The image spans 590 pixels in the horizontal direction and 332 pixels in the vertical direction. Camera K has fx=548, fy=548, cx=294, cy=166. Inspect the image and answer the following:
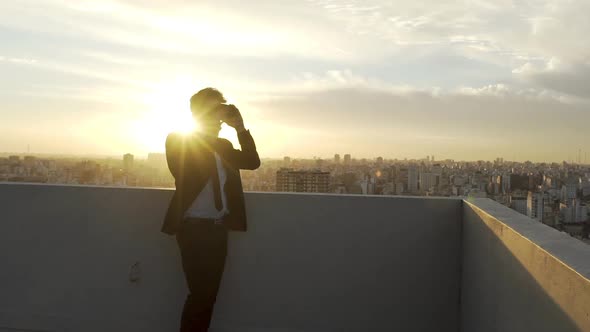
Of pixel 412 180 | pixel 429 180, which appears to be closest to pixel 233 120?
pixel 429 180

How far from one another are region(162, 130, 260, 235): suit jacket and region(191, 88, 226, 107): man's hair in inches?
6.2

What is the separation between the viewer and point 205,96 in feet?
7.96

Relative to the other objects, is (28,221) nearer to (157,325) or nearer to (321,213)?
(157,325)

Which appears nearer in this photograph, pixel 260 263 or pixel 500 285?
pixel 500 285

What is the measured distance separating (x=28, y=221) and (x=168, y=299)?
965 mm

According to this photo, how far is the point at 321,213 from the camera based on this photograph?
293cm

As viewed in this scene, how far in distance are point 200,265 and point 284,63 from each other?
17.0 m

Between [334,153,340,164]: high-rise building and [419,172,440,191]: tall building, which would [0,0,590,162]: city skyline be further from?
[419,172,440,191]: tall building

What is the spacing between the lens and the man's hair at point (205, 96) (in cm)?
242

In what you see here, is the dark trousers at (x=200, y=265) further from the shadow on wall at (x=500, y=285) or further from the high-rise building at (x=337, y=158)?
the high-rise building at (x=337, y=158)

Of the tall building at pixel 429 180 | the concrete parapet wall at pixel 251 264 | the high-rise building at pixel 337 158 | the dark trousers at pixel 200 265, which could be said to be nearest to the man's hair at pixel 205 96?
the dark trousers at pixel 200 265

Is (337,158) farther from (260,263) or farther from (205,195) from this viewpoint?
(205,195)

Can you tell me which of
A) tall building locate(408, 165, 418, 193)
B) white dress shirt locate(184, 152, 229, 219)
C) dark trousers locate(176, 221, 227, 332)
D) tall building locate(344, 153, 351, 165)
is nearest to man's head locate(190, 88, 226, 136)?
white dress shirt locate(184, 152, 229, 219)

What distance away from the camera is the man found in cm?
233
